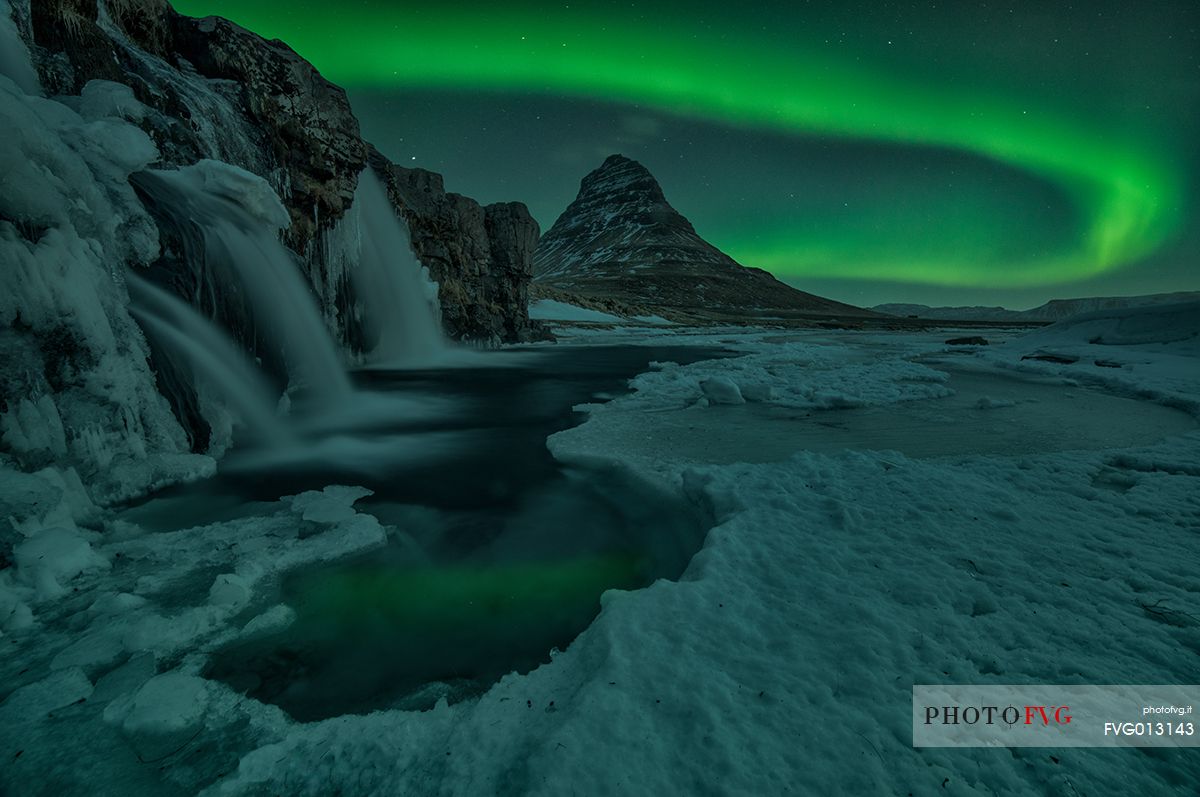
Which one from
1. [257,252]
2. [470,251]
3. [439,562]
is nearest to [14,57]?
[257,252]

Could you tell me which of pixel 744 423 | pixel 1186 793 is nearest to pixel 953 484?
pixel 1186 793

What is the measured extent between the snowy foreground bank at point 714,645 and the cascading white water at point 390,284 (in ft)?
60.4

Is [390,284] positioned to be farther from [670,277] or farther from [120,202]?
[670,277]

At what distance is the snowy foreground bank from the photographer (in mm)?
1856

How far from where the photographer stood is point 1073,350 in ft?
66.7

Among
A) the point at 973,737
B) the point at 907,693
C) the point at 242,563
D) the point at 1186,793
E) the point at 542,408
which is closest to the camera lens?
the point at 1186,793

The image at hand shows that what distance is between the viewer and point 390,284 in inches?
878

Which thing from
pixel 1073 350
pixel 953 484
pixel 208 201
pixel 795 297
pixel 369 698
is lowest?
pixel 369 698

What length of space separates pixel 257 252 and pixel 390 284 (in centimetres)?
1313

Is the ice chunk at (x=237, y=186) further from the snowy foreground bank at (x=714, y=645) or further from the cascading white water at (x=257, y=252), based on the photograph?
the snowy foreground bank at (x=714, y=645)

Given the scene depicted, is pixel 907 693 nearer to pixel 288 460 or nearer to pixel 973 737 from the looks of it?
pixel 973 737

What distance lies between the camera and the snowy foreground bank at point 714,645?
1856 mm

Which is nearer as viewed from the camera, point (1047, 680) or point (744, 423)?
point (1047, 680)

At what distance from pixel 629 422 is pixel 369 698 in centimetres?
620
